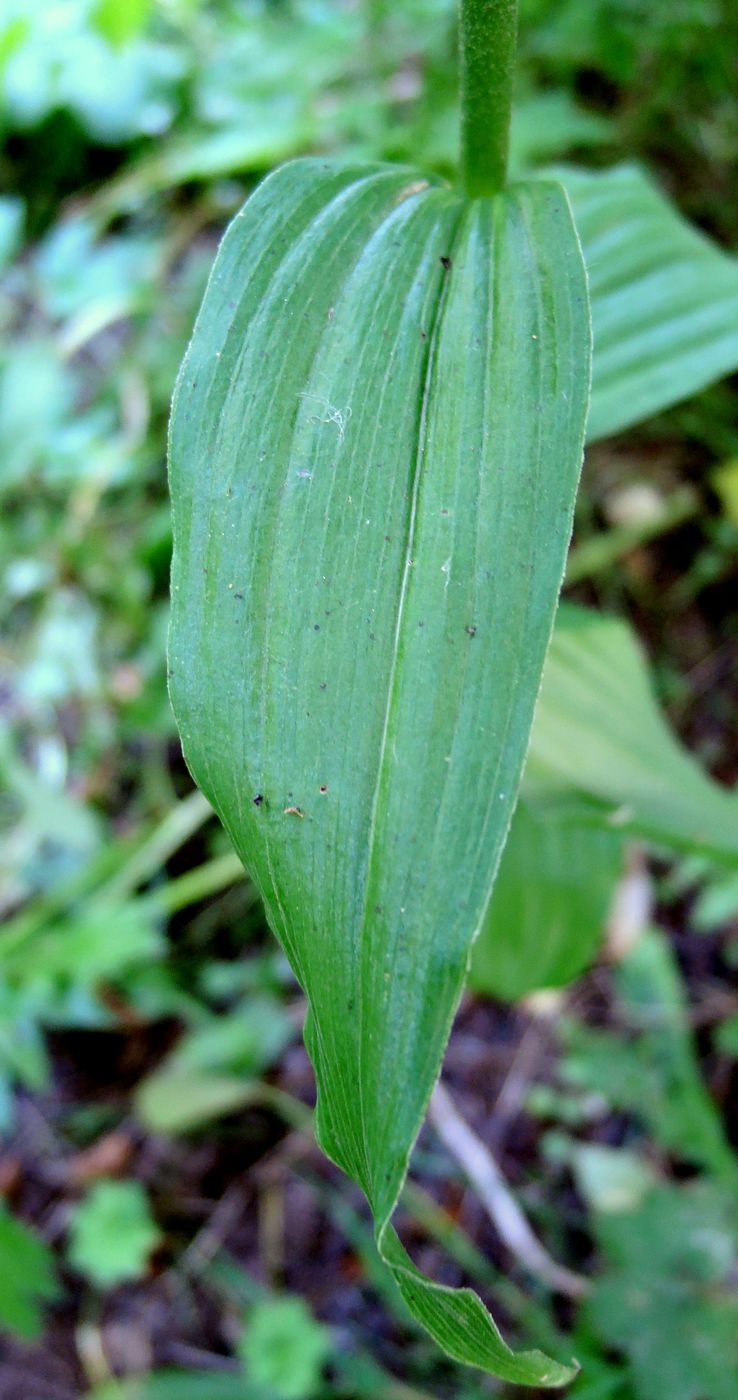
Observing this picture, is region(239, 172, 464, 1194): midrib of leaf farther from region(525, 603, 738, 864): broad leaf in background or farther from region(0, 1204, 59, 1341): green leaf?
region(0, 1204, 59, 1341): green leaf

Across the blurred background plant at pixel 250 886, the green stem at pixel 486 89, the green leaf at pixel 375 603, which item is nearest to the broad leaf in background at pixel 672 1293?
the blurred background plant at pixel 250 886

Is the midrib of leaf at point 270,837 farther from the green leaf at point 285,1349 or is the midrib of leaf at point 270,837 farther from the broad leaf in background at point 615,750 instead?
the green leaf at point 285,1349

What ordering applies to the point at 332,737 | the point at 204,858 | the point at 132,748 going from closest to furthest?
the point at 332,737
the point at 204,858
the point at 132,748

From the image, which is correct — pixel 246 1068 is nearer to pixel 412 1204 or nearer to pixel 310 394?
pixel 412 1204

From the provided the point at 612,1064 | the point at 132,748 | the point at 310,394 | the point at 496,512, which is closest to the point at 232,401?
the point at 310,394

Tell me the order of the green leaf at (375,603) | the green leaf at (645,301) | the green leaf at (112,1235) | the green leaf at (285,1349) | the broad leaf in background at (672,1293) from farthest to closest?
the green leaf at (112,1235) < the green leaf at (285,1349) < the broad leaf in background at (672,1293) < the green leaf at (645,301) < the green leaf at (375,603)

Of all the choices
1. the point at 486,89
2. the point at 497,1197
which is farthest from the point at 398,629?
the point at 497,1197

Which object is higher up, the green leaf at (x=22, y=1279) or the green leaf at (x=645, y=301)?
the green leaf at (x=645, y=301)
